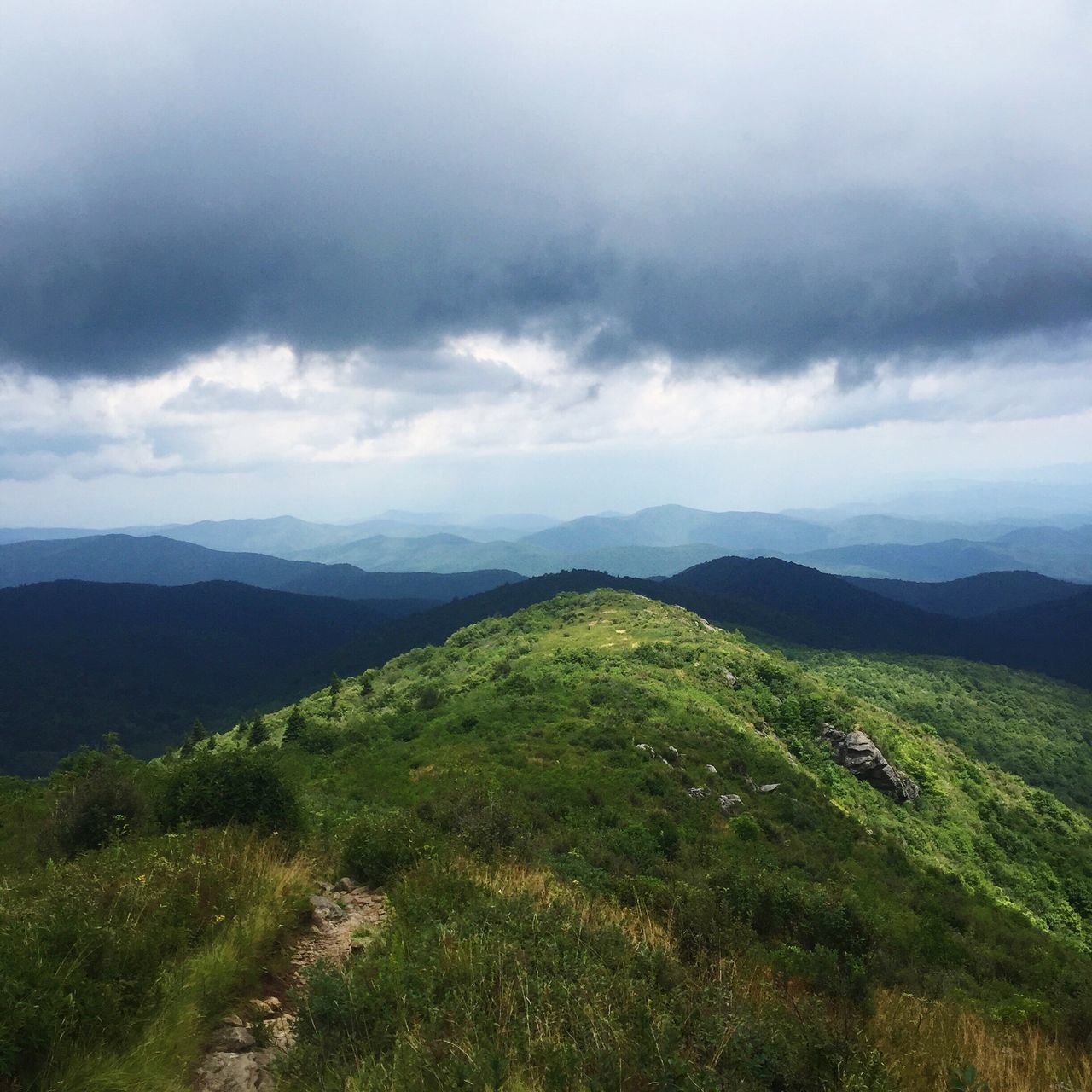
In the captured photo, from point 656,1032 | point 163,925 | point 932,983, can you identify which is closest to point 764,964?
point 656,1032

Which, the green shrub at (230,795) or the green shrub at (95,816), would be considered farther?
the green shrub at (230,795)

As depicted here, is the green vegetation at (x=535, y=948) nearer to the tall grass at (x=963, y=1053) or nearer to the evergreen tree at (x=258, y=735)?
the tall grass at (x=963, y=1053)

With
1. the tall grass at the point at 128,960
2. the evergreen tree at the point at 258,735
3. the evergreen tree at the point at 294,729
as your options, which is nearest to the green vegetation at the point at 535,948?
the tall grass at the point at 128,960

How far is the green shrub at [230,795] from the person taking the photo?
41.7 feet

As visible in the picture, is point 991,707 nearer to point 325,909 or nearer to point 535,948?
point 535,948

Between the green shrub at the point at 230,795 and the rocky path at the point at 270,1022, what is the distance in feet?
13.6

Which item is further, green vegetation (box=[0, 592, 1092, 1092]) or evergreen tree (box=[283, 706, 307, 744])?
evergreen tree (box=[283, 706, 307, 744])

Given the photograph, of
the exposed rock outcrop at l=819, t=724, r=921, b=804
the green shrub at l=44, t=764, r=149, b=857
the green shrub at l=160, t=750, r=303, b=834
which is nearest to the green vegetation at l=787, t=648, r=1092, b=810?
the exposed rock outcrop at l=819, t=724, r=921, b=804

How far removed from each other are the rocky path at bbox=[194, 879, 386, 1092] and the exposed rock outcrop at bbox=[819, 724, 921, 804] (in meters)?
50.1

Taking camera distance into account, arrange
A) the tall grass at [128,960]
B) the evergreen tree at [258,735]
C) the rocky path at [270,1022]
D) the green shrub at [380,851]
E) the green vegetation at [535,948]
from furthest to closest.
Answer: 1. the evergreen tree at [258,735]
2. the green shrub at [380,851]
3. the rocky path at [270,1022]
4. the green vegetation at [535,948]
5. the tall grass at [128,960]

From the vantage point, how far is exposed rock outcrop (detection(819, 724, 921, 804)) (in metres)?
48.0

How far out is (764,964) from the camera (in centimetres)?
857

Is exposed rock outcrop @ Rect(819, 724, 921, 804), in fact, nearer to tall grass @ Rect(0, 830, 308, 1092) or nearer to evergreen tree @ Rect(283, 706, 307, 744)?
evergreen tree @ Rect(283, 706, 307, 744)

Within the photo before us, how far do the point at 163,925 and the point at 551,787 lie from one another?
79.2ft
